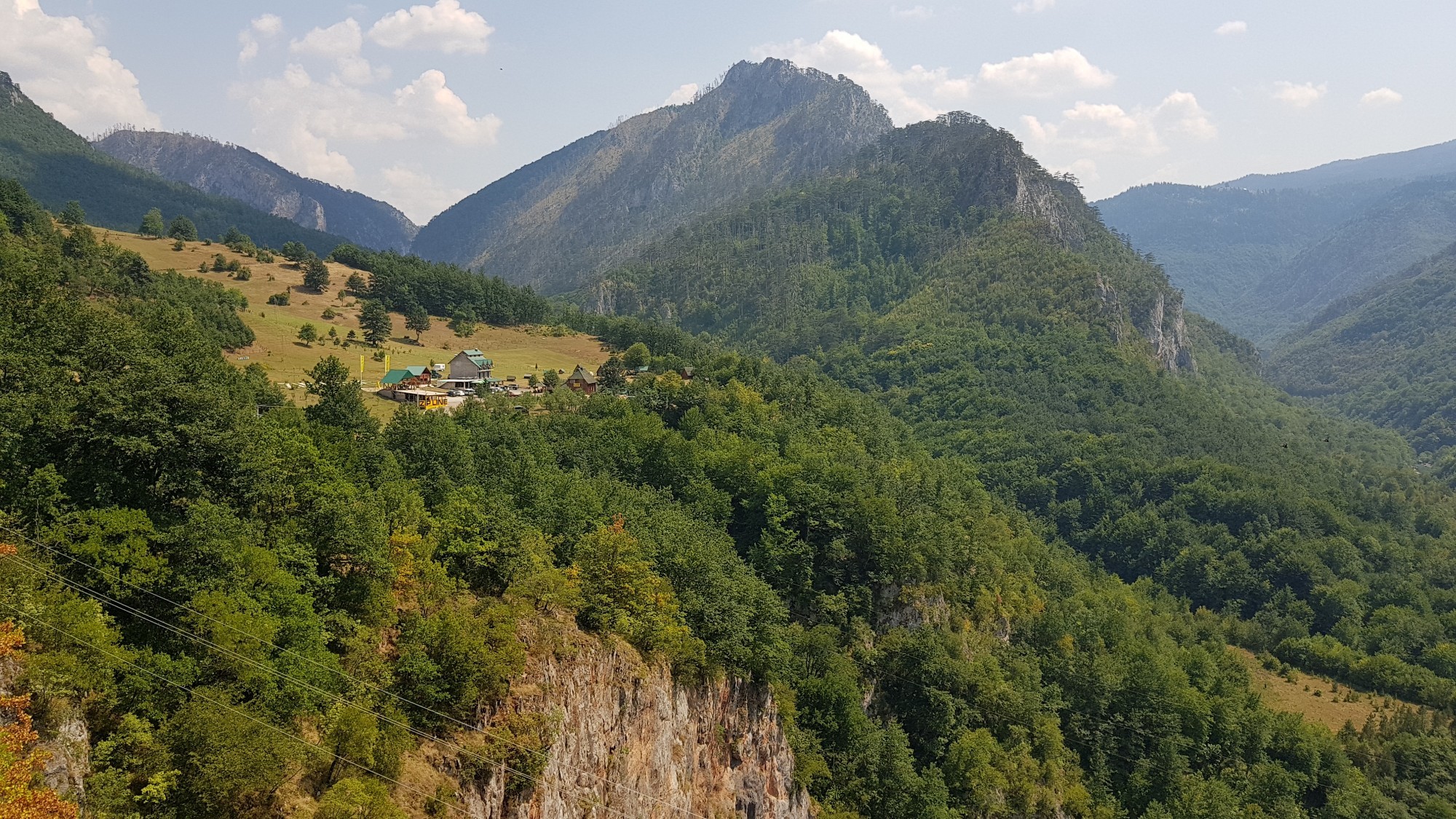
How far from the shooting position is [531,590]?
3203cm

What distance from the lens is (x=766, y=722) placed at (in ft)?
144

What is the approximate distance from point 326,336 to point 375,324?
5.88 meters

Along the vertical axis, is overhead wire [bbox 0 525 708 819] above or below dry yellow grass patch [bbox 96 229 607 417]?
below

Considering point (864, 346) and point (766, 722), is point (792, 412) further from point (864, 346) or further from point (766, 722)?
point (864, 346)

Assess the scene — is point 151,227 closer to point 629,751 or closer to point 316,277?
point 316,277

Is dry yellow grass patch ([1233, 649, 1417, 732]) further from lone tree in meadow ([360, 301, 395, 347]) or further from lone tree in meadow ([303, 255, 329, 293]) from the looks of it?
lone tree in meadow ([303, 255, 329, 293])

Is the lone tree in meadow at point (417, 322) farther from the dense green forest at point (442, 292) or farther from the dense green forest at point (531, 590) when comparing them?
the dense green forest at point (531, 590)

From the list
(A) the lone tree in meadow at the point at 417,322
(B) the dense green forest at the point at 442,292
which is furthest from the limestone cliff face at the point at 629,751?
(B) the dense green forest at the point at 442,292

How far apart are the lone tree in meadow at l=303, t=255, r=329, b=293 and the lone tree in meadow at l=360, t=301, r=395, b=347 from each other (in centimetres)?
1785

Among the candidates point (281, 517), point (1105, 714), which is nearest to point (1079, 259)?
point (1105, 714)

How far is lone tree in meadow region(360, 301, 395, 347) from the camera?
9000 centimetres

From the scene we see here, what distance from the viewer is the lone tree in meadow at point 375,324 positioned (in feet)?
295

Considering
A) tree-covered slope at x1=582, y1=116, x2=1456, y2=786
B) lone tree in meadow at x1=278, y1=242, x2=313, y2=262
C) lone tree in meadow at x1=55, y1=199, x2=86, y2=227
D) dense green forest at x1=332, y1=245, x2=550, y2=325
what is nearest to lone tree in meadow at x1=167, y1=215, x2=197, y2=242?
lone tree in meadow at x1=278, y1=242, x2=313, y2=262

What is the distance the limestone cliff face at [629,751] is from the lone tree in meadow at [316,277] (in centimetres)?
9085
